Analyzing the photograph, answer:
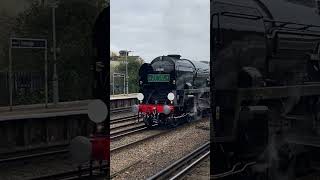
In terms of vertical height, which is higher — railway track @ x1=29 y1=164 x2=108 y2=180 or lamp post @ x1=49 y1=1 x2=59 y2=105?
lamp post @ x1=49 y1=1 x2=59 y2=105

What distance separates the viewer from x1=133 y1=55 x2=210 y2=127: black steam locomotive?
208 centimetres

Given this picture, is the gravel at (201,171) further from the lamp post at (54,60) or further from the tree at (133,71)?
the lamp post at (54,60)

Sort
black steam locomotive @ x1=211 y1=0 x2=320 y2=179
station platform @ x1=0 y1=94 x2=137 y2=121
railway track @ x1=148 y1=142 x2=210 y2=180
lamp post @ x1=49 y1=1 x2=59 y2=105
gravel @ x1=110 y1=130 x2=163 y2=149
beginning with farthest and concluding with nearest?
black steam locomotive @ x1=211 y1=0 x2=320 y2=179 < railway track @ x1=148 y1=142 x2=210 y2=180 < gravel @ x1=110 y1=130 x2=163 y2=149 < lamp post @ x1=49 y1=1 x2=59 y2=105 < station platform @ x1=0 y1=94 x2=137 y2=121

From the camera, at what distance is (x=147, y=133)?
2100 millimetres

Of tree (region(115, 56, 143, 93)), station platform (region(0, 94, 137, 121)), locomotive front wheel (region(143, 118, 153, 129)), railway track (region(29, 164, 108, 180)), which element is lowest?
railway track (region(29, 164, 108, 180))

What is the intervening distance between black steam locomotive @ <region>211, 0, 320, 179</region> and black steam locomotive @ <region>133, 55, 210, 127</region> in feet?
0.27

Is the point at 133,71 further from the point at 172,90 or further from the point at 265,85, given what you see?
the point at 265,85

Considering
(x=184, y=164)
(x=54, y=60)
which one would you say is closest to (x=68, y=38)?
(x=54, y=60)

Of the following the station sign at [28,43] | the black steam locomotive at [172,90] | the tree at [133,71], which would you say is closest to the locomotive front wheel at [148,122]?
the black steam locomotive at [172,90]

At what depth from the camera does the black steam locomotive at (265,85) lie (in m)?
2.27

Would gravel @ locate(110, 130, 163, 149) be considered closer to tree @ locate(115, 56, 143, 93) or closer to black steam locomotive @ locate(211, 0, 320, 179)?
tree @ locate(115, 56, 143, 93)

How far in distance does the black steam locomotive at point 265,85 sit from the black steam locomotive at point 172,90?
8 cm

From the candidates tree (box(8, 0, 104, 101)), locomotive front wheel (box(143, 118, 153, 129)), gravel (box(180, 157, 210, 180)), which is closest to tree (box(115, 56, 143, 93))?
locomotive front wheel (box(143, 118, 153, 129))

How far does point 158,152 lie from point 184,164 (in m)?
0.17
